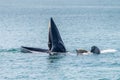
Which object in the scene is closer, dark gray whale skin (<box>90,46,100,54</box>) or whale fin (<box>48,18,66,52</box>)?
dark gray whale skin (<box>90,46,100,54</box>)

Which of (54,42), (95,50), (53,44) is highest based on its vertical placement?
(54,42)

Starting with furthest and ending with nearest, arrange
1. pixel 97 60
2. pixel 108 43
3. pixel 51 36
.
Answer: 1. pixel 108 43
2. pixel 51 36
3. pixel 97 60

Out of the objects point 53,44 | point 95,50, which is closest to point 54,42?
point 53,44

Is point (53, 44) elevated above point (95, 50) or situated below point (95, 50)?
above

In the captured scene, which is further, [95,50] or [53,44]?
[53,44]

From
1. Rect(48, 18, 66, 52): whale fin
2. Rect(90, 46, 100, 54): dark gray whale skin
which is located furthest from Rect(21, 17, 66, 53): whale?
Rect(90, 46, 100, 54): dark gray whale skin

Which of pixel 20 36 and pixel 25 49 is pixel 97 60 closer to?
pixel 25 49

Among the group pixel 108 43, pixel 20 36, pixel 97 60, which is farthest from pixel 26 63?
pixel 20 36

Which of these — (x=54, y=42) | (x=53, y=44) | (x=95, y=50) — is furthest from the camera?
(x=54, y=42)

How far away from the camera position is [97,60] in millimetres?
73250

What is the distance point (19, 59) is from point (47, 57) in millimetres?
3579

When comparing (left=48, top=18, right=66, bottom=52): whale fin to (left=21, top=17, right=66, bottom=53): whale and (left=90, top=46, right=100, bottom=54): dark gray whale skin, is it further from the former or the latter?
(left=90, top=46, right=100, bottom=54): dark gray whale skin

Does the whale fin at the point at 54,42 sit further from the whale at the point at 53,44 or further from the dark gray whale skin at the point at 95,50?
the dark gray whale skin at the point at 95,50

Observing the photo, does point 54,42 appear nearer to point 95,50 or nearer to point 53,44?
point 53,44
